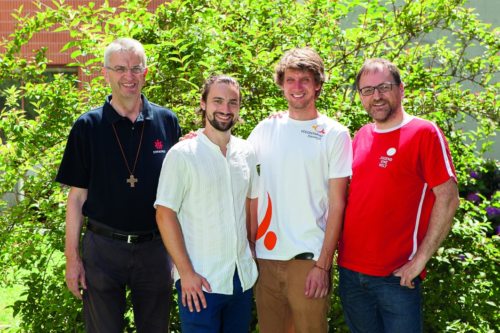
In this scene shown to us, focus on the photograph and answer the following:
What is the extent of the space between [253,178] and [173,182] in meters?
0.54

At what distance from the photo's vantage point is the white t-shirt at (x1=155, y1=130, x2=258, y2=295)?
13.0 feet

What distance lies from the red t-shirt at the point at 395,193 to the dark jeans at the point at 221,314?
0.63 meters

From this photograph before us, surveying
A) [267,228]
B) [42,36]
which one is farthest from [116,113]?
[42,36]

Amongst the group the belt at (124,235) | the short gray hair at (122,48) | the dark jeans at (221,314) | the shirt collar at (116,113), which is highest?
the short gray hair at (122,48)

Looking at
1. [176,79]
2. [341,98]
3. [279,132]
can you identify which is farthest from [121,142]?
[341,98]

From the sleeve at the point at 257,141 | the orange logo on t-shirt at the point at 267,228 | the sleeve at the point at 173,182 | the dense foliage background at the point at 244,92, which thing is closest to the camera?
the sleeve at the point at 173,182

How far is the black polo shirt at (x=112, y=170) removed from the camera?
431 cm

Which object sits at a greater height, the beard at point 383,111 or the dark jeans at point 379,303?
the beard at point 383,111

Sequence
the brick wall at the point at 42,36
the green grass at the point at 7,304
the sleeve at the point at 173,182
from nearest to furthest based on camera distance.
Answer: the sleeve at the point at 173,182 < the green grass at the point at 7,304 < the brick wall at the point at 42,36

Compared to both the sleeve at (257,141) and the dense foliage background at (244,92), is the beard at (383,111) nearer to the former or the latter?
the sleeve at (257,141)

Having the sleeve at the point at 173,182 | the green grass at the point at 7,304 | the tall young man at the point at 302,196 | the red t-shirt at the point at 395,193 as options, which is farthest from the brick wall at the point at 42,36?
the red t-shirt at the point at 395,193

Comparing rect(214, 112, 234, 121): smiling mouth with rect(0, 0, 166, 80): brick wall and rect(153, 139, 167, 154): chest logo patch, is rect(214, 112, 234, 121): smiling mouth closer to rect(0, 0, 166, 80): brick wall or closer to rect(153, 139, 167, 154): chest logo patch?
rect(153, 139, 167, 154): chest logo patch

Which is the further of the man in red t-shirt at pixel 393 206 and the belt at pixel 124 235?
the belt at pixel 124 235

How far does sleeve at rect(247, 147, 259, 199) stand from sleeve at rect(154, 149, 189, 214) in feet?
1.44
